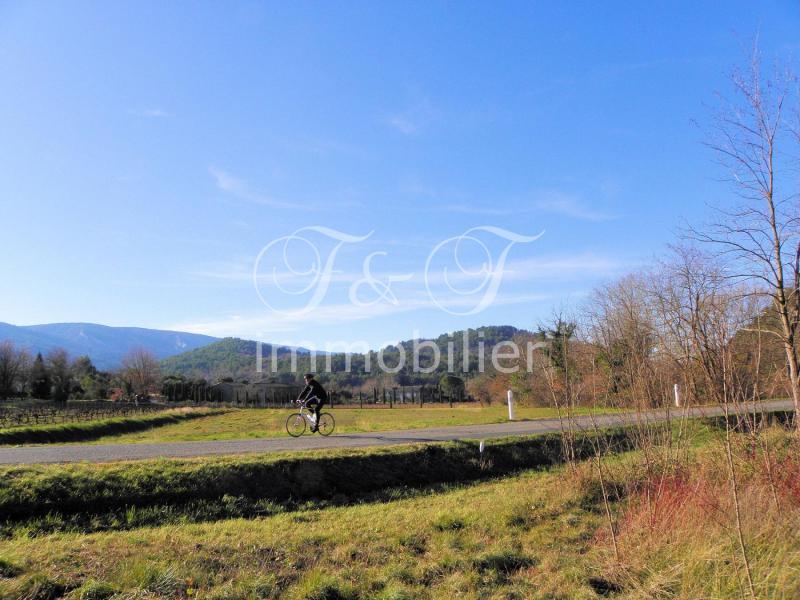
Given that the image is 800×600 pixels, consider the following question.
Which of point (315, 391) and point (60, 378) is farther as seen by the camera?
point (60, 378)

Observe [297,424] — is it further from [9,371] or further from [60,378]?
[9,371]

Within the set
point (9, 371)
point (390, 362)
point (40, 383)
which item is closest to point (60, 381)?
point (40, 383)

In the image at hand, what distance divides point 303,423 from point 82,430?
16191 mm

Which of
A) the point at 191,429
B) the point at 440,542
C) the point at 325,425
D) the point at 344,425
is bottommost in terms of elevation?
the point at 191,429

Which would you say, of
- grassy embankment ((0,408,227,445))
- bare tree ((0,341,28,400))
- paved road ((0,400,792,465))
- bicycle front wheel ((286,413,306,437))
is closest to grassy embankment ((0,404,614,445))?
grassy embankment ((0,408,227,445))

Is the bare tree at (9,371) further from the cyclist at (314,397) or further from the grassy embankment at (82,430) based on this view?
the cyclist at (314,397)

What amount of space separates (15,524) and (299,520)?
4.21 meters

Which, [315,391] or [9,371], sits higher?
[9,371]

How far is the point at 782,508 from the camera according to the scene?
6.63 m

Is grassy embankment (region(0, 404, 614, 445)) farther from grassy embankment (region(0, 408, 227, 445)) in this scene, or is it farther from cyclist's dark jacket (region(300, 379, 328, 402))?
cyclist's dark jacket (region(300, 379, 328, 402))

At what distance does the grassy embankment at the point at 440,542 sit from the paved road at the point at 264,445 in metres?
1.47

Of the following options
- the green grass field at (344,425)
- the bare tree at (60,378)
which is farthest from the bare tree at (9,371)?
the green grass field at (344,425)

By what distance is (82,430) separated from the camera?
26578mm

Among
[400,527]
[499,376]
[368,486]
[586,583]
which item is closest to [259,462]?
[368,486]
